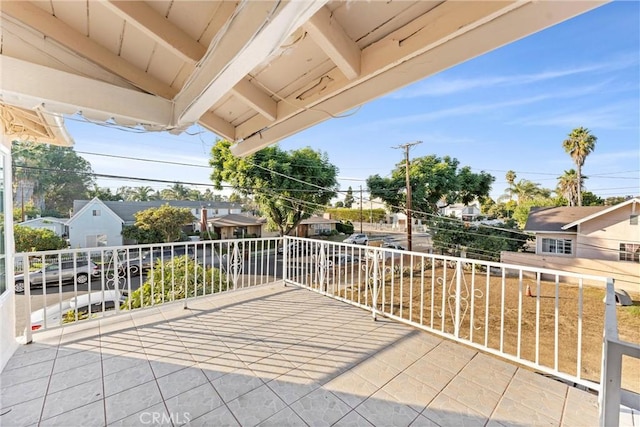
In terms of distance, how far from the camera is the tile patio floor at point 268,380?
1.51 m

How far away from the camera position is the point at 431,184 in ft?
49.6

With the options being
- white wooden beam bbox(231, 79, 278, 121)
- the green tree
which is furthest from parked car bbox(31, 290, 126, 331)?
the green tree

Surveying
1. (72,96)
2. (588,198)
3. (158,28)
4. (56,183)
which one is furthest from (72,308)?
(588,198)

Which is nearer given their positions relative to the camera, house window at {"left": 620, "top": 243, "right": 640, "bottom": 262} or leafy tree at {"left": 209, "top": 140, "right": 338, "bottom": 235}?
house window at {"left": 620, "top": 243, "right": 640, "bottom": 262}

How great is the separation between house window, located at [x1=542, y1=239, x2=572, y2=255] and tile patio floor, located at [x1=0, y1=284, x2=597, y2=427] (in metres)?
14.3

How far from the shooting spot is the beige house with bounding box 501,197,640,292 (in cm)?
1034

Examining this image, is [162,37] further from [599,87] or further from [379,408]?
[599,87]

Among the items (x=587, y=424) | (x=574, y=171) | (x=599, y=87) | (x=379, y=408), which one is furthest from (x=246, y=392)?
(x=574, y=171)

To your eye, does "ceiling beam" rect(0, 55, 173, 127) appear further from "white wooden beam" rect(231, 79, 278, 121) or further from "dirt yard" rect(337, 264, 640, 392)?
"dirt yard" rect(337, 264, 640, 392)

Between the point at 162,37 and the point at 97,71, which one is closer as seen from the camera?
the point at 162,37

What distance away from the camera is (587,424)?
4.74ft

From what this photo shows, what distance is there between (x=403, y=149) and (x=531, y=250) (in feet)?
34.2

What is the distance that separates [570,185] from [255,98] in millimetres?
25981

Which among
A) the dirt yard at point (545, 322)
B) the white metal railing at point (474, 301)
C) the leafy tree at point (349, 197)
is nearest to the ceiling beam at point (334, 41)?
the white metal railing at point (474, 301)
